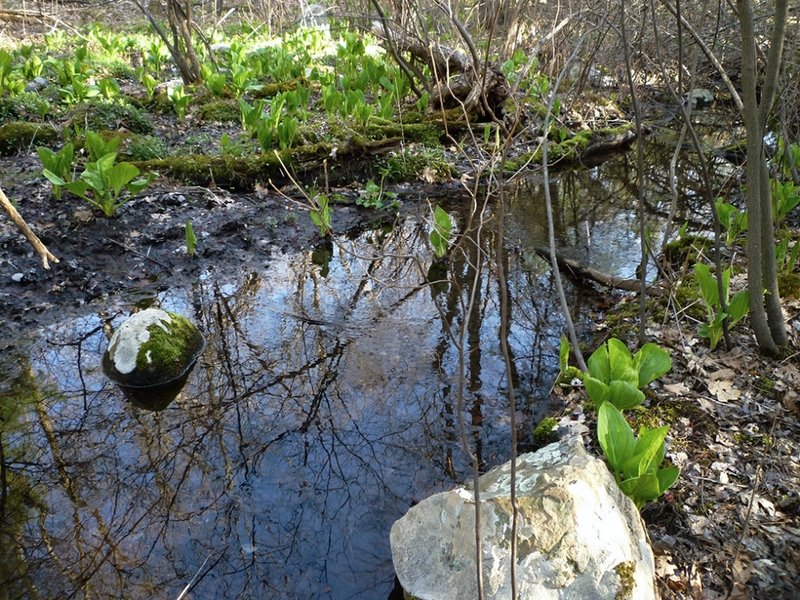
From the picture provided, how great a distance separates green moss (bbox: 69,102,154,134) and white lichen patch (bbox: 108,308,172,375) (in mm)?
3800

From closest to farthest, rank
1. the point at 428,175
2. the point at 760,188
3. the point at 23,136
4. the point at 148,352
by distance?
the point at 760,188, the point at 148,352, the point at 23,136, the point at 428,175

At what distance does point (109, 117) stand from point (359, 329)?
451 centimetres

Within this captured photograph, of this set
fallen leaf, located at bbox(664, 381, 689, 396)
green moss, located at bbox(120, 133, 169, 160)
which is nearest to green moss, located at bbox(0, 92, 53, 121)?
green moss, located at bbox(120, 133, 169, 160)

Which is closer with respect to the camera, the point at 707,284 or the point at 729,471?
the point at 729,471

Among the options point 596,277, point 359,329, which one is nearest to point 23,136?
point 359,329

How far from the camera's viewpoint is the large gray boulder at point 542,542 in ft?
6.32

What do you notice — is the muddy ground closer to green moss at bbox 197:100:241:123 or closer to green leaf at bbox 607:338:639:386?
green moss at bbox 197:100:241:123

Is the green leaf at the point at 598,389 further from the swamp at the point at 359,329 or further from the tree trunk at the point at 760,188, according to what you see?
the tree trunk at the point at 760,188

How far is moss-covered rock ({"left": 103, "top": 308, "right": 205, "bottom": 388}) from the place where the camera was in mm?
3605

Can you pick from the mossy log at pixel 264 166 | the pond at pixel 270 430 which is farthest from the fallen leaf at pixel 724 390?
the mossy log at pixel 264 166

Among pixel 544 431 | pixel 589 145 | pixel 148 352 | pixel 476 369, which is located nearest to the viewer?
pixel 544 431

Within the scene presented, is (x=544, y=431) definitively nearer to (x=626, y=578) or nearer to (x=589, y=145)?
(x=626, y=578)

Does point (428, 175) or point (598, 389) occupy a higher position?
point (598, 389)

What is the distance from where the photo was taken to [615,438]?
2.32 m
